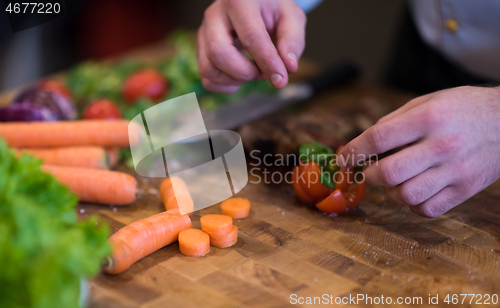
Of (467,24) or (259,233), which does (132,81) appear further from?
(467,24)

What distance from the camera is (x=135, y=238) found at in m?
A: 1.35

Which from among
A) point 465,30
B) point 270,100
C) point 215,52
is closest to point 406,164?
point 215,52

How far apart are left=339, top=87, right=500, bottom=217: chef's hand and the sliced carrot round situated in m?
0.49

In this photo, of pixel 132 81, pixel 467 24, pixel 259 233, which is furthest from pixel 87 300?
pixel 467 24

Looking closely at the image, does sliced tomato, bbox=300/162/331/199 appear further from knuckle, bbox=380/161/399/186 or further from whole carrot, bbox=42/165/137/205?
whole carrot, bbox=42/165/137/205

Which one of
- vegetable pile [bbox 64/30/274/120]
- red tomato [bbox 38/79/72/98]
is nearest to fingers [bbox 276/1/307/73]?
vegetable pile [bbox 64/30/274/120]

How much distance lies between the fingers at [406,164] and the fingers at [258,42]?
54cm

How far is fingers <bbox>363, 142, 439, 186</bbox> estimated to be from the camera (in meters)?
1.34

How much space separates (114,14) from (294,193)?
4194mm

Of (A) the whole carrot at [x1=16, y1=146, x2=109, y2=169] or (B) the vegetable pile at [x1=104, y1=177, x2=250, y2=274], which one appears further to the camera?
(A) the whole carrot at [x1=16, y1=146, x2=109, y2=169]

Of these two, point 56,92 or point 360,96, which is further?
point 360,96

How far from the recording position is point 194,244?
139 centimetres

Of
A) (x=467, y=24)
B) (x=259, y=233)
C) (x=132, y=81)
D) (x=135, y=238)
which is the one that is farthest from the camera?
(x=132, y=81)

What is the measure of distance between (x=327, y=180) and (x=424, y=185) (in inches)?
13.6
